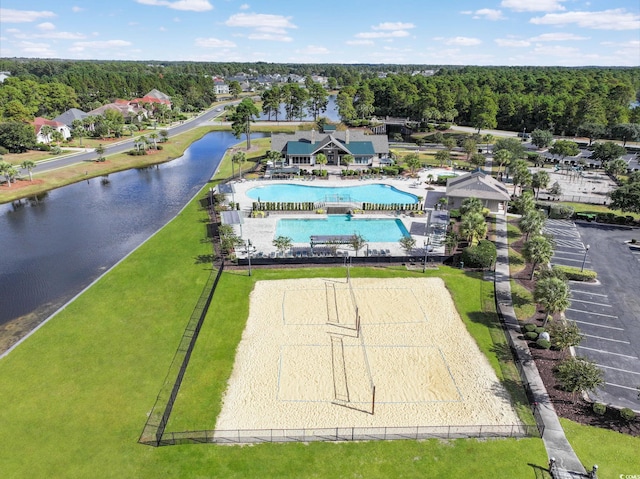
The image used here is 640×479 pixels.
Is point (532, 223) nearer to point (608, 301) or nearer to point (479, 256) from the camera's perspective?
point (479, 256)

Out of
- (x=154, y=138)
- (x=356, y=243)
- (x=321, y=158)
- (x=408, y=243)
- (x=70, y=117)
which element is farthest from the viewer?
(x=70, y=117)

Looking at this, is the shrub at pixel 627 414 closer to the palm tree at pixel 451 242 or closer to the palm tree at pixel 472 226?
the palm tree at pixel 451 242

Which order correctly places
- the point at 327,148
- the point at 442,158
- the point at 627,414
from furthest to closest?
the point at 442,158 → the point at 327,148 → the point at 627,414

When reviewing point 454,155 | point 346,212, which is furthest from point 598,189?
point 346,212

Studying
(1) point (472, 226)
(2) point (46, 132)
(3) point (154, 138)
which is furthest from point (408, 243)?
(2) point (46, 132)

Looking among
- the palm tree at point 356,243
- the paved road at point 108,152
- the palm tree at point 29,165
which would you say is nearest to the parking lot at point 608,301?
the palm tree at point 356,243

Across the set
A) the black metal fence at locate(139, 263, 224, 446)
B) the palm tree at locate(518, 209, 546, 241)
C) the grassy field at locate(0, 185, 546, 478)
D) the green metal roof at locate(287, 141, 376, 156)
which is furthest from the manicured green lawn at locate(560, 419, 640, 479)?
the green metal roof at locate(287, 141, 376, 156)

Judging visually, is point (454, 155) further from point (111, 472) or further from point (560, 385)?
point (111, 472)
